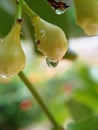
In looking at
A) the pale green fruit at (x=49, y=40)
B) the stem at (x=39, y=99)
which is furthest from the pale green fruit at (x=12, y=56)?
the stem at (x=39, y=99)

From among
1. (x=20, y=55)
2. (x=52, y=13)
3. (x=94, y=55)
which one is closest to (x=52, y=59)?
(x=20, y=55)

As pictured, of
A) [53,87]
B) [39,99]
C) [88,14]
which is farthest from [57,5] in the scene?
[53,87]

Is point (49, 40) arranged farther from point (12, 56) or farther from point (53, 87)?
point (53, 87)

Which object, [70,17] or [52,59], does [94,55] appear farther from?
[52,59]

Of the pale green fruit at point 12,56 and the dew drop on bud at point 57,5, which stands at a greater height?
the dew drop on bud at point 57,5

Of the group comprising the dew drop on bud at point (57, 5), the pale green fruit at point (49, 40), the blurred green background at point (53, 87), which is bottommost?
the blurred green background at point (53, 87)

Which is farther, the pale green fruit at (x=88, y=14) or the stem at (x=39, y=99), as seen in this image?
the stem at (x=39, y=99)

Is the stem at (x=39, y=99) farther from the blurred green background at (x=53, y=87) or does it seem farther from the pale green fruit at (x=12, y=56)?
the pale green fruit at (x=12, y=56)
